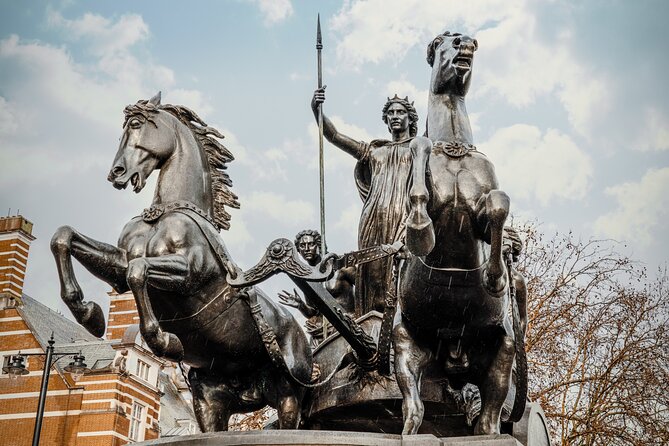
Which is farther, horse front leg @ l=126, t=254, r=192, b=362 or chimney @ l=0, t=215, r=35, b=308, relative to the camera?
chimney @ l=0, t=215, r=35, b=308

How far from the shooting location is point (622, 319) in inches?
863

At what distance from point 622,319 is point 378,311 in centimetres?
1513

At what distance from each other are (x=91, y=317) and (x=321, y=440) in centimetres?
285

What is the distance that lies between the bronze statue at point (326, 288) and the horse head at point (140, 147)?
144 cm

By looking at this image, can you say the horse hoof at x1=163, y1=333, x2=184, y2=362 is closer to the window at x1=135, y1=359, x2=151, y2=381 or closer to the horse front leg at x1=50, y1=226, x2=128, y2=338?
the horse front leg at x1=50, y1=226, x2=128, y2=338

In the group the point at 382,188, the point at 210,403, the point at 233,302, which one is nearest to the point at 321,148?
the point at 382,188

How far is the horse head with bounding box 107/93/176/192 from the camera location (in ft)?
26.9

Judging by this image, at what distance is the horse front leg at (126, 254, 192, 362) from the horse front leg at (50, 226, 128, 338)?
491 mm

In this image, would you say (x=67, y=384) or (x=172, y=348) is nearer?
(x=172, y=348)

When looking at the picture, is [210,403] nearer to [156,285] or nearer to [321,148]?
[156,285]

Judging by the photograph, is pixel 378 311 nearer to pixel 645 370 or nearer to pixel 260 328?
pixel 260 328

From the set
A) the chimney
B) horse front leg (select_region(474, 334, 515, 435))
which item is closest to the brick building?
the chimney

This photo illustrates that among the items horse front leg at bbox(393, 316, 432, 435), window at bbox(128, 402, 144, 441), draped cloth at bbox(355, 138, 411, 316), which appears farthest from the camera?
window at bbox(128, 402, 144, 441)

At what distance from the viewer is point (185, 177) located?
27.1 ft
